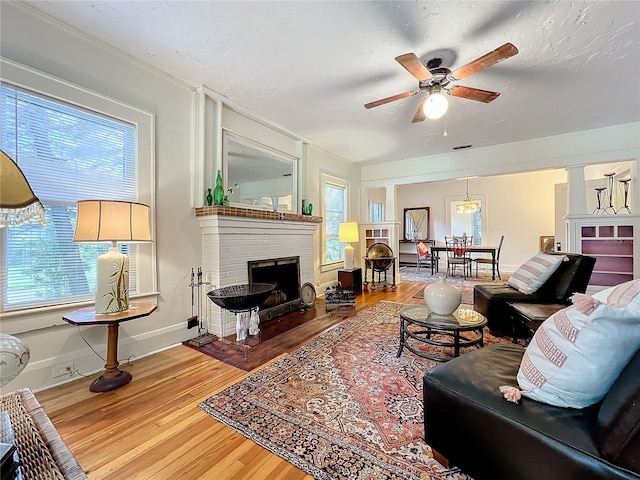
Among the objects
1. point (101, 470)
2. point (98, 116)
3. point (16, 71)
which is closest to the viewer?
point (101, 470)

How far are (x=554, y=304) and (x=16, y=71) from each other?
4.71 meters

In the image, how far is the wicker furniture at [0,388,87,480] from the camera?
0.81 meters

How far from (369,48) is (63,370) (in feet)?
11.3

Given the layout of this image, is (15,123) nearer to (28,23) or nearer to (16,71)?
(16,71)

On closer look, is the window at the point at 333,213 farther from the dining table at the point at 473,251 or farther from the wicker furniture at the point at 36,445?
the wicker furniture at the point at 36,445

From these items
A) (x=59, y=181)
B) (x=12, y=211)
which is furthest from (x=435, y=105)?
(x=59, y=181)

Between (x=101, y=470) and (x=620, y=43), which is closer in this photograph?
(x=101, y=470)

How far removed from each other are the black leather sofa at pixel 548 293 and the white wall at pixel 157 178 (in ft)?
10.5

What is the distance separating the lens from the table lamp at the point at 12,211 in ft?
2.78

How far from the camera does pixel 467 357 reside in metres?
1.49

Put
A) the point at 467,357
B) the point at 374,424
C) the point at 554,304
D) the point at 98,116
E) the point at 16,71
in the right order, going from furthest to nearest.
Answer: the point at 554,304
the point at 98,116
the point at 16,71
the point at 374,424
the point at 467,357

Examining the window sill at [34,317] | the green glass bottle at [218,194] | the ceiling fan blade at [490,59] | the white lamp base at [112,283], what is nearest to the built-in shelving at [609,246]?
the ceiling fan blade at [490,59]

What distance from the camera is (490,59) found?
6.47ft

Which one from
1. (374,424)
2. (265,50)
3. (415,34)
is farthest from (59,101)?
(374,424)
